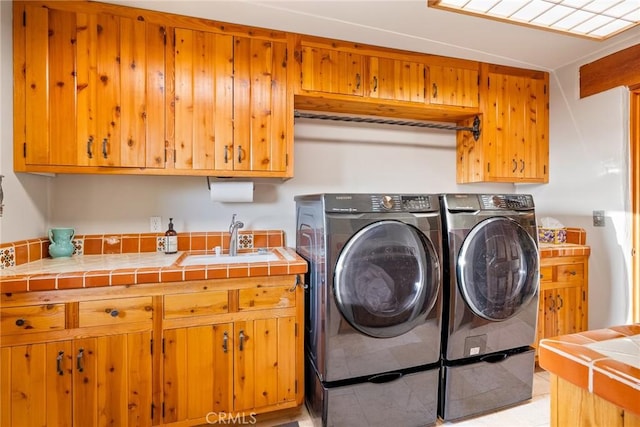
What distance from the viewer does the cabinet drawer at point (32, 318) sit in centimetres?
139

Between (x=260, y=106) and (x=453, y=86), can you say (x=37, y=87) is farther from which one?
(x=453, y=86)

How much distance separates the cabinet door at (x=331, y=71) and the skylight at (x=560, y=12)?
63 centimetres

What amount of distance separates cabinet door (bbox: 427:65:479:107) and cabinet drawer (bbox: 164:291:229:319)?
206 cm

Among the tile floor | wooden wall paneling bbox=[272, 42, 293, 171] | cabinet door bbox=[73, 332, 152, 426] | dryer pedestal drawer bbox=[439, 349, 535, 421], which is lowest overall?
the tile floor

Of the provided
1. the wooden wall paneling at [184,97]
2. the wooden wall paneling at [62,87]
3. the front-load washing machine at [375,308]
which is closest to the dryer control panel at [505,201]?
the front-load washing machine at [375,308]

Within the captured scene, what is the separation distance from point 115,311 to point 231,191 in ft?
3.12

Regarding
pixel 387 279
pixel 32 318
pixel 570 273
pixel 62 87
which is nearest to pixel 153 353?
pixel 32 318

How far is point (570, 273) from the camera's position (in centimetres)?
242

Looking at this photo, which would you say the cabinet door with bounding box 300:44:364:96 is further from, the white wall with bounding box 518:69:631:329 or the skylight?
the white wall with bounding box 518:69:631:329

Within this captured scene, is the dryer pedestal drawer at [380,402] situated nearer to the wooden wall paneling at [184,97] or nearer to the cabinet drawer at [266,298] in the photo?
the cabinet drawer at [266,298]

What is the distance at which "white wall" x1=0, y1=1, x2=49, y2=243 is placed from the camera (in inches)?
62.6

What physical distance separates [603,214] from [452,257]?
5.19 ft

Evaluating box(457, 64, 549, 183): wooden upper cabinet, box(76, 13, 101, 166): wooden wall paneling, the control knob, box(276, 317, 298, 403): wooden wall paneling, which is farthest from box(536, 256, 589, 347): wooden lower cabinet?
box(76, 13, 101, 166): wooden wall paneling

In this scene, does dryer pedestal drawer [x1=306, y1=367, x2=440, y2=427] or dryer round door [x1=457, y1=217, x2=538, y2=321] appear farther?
dryer round door [x1=457, y1=217, x2=538, y2=321]
